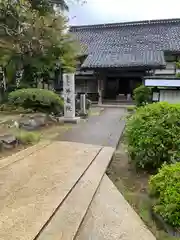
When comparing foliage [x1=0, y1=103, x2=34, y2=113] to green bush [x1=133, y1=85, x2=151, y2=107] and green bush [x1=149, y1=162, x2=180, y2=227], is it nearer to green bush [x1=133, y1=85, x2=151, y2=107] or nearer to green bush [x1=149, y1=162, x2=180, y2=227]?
green bush [x1=133, y1=85, x2=151, y2=107]

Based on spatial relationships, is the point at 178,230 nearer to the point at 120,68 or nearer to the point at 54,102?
the point at 54,102

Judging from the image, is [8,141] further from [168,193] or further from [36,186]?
[168,193]

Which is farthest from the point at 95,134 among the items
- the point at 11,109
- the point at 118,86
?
the point at 118,86

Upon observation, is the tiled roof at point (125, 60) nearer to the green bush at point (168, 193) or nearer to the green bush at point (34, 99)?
the green bush at point (34, 99)

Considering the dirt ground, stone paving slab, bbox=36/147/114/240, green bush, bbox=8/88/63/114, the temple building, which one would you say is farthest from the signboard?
the temple building

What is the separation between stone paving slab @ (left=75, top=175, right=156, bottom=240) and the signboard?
6830 millimetres

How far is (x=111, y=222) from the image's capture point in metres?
2.81

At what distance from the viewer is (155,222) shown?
2961mm

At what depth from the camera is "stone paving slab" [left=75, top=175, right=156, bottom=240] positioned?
258 cm

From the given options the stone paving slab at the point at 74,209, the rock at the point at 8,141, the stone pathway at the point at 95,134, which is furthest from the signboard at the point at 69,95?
the stone paving slab at the point at 74,209

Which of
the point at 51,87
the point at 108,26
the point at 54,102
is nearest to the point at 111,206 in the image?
the point at 54,102

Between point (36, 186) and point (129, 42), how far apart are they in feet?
68.7

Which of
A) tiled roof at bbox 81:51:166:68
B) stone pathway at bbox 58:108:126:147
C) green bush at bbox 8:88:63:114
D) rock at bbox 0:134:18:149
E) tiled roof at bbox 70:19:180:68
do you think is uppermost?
tiled roof at bbox 70:19:180:68

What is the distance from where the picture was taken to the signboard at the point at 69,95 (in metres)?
10.1
